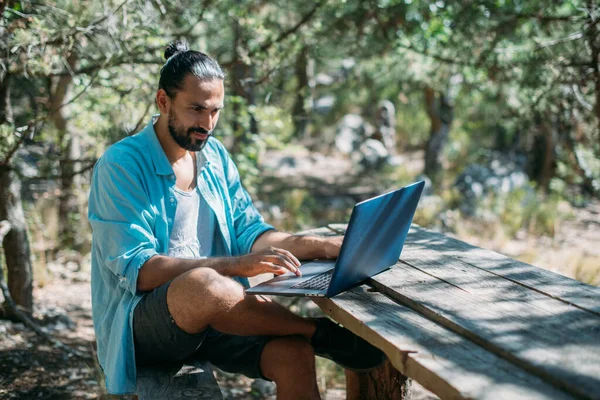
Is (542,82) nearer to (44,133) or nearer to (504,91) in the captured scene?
(504,91)

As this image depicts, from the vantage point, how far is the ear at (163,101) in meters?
2.67

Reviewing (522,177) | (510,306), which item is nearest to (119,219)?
(510,306)

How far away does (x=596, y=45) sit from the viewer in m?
4.24

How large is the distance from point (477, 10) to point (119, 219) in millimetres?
4215

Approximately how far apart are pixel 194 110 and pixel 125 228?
1.88 ft

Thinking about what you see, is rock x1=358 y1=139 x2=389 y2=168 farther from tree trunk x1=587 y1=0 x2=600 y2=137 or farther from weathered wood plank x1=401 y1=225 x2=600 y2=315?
weathered wood plank x1=401 y1=225 x2=600 y2=315

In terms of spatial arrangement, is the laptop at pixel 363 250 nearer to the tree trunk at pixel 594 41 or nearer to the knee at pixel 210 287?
the knee at pixel 210 287

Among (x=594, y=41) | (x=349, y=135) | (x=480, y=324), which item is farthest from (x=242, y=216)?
(x=349, y=135)

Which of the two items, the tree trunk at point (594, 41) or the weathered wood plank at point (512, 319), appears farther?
the tree trunk at point (594, 41)

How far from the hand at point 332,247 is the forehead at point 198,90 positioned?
752mm

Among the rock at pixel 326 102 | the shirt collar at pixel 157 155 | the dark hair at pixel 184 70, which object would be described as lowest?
the shirt collar at pixel 157 155

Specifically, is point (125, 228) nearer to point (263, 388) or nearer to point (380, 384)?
point (380, 384)

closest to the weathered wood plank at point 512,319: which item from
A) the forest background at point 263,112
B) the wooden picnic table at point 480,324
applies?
the wooden picnic table at point 480,324

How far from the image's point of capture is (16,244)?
157 inches
